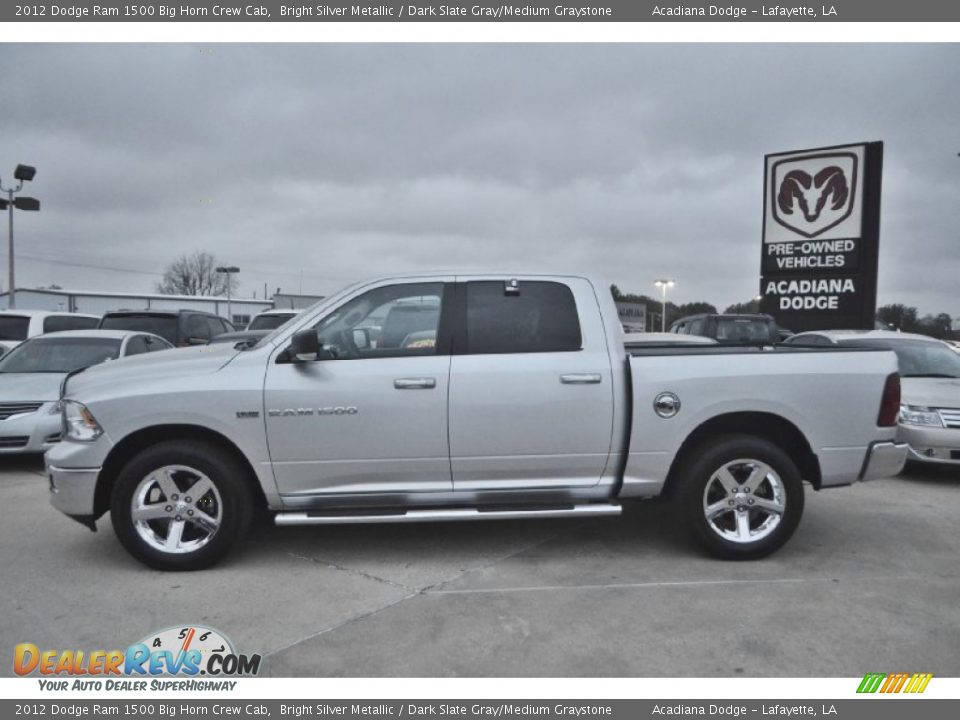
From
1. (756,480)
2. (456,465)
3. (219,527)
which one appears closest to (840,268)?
(756,480)

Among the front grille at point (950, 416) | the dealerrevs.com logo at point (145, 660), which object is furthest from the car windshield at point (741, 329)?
the dealerrevs.com logo at point (145, 660)

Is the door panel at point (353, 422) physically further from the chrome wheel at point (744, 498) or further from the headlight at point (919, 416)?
the headlight at point (919, 416)

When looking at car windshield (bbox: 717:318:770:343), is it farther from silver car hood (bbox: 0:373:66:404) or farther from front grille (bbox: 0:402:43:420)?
front grille (bbox: 0:402:43:420)

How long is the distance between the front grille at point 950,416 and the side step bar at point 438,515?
14.4 ft

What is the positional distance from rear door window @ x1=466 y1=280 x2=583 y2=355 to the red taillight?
203 centimetres

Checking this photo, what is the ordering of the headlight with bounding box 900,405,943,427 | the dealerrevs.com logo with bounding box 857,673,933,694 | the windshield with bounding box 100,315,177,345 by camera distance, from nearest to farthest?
the dealerrevs.com logo with bounding box 857,673,933,694 → the headlight with bounding box 900,405,943,427 → the windshield with bounding box 100,315,177,345

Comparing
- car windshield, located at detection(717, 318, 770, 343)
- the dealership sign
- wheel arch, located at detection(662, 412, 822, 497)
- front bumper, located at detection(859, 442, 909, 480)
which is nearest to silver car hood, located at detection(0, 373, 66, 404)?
wheel arch, located at detection(662, 412, 822, 497)

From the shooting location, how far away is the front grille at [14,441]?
703cm

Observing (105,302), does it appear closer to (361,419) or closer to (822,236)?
(822,236)

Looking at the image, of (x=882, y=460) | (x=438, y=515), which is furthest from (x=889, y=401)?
(x=438, y=515)

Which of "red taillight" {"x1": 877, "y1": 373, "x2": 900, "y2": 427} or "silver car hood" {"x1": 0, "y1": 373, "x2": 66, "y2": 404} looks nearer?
"red taillight" {"x1": 877, "y1": 373, "x2": 900, "y2": 427}

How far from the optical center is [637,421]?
173 inches

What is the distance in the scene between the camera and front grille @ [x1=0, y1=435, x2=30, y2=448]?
7.03 m
